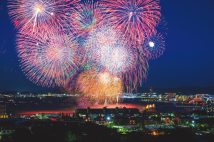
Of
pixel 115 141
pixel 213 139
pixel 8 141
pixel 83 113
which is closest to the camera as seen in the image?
pixel 8 141

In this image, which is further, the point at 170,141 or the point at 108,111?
the point at 108,111

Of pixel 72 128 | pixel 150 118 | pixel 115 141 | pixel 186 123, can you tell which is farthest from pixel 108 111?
pixel 115 141

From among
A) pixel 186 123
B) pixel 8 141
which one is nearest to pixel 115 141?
pixel 8 141

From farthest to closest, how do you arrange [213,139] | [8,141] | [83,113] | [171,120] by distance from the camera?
[83,113]
[171,120]
[213,139]
[8,141]

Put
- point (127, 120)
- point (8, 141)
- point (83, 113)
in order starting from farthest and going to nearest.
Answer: point (83, 113), point (127, 120), point (8, 141)

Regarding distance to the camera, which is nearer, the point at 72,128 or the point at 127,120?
the point at 72,128

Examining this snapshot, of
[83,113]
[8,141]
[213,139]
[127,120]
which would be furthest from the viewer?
[83,113]

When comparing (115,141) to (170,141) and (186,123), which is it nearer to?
(170,141)

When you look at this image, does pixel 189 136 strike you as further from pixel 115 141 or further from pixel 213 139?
pixel 115 141
